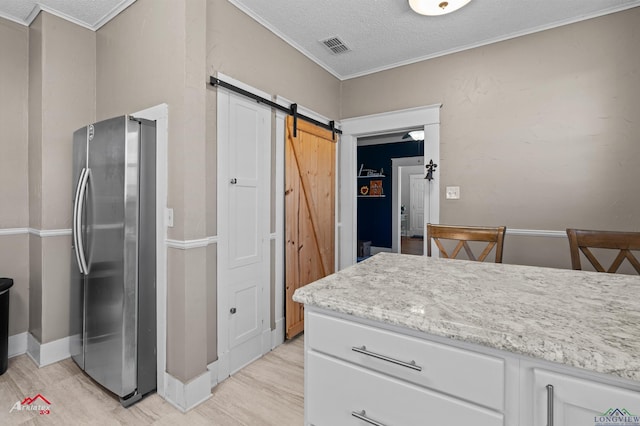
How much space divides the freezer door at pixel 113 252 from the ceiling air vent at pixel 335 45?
191 centimetres

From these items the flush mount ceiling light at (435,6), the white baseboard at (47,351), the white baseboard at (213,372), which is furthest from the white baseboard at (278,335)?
the flush mount ceiling light at (435,6)

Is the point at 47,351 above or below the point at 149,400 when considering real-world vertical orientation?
above

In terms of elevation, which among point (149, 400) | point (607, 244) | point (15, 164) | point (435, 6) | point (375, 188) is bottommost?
point (149, 400)

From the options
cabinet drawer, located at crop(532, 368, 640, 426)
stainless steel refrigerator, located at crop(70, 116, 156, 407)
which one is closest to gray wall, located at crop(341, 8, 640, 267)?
cabinet drawer, located at crop(532, 368, 640, 426)

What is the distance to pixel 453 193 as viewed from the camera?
308cm

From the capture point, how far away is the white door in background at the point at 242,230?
86.4 inches

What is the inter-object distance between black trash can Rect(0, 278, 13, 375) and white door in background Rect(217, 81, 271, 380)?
1.58m

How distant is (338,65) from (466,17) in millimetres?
1331

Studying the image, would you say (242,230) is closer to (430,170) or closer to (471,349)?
(471,349)

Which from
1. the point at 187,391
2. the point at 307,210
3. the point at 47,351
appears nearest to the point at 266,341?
the point at 187,391

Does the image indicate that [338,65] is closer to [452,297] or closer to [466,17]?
[466,17]

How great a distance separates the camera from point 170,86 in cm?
193

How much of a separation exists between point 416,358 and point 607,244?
1.49m

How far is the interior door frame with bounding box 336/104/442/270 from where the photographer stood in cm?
316
